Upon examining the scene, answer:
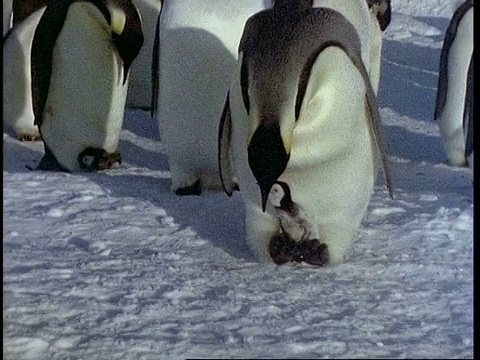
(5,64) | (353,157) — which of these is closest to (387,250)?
(353,157)

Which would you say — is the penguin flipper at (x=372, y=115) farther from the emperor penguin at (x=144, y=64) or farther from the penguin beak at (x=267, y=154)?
the emperor penguin at (x=144, y=64)

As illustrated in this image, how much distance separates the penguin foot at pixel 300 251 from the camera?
1651 millimetres

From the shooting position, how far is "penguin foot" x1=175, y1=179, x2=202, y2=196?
2.10m

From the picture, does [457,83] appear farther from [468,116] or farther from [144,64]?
[144,64]

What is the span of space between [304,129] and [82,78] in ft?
2.96

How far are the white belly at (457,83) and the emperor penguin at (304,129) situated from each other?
2.30 ft

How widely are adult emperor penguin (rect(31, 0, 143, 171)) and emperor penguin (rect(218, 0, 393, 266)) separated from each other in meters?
0.70

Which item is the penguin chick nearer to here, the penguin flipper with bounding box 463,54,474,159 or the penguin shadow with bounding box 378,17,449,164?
the penguin flipper with bounding box 463,54,474,159

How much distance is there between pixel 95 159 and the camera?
94.2 inches

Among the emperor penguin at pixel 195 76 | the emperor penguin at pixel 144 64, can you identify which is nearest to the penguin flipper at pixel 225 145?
the emperor penguin at pixel 195 76

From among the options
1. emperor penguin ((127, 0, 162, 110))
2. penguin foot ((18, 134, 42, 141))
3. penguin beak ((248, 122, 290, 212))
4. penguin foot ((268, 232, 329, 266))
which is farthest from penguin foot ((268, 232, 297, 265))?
emperor penguin ((127, 0, 162, 110))

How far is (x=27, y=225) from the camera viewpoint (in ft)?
6.14

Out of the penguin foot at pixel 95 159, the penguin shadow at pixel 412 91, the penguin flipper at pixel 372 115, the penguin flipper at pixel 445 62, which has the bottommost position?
the penguin shadow at pixel 412 91

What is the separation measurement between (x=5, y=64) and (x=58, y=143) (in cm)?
38
